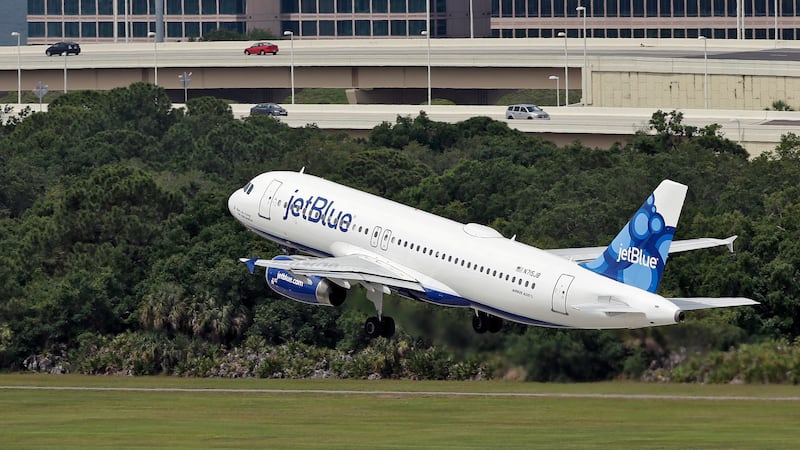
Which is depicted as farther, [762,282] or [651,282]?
[762,282]

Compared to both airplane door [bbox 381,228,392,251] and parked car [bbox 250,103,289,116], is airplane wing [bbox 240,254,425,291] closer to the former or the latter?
airplane door [bbox 381,228,392,251]

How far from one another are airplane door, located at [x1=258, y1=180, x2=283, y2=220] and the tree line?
5.49 meters

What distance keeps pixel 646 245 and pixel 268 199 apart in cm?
2114

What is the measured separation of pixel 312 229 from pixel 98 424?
1243cm

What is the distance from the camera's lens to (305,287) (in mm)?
81562

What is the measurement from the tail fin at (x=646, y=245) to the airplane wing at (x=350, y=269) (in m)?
9.25

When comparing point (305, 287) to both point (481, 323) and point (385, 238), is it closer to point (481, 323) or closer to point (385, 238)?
point (385, 238)

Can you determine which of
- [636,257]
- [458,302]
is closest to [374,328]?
[458,302]

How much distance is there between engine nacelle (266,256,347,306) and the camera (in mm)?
81438

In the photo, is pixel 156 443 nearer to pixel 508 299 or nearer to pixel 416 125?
pixel 508 299

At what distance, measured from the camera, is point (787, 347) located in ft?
266

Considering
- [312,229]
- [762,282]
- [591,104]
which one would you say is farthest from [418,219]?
[591,104]

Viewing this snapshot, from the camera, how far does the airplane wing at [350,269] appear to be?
257 ft

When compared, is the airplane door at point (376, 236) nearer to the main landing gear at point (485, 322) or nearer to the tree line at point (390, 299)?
the tree line at point (390, 299)
